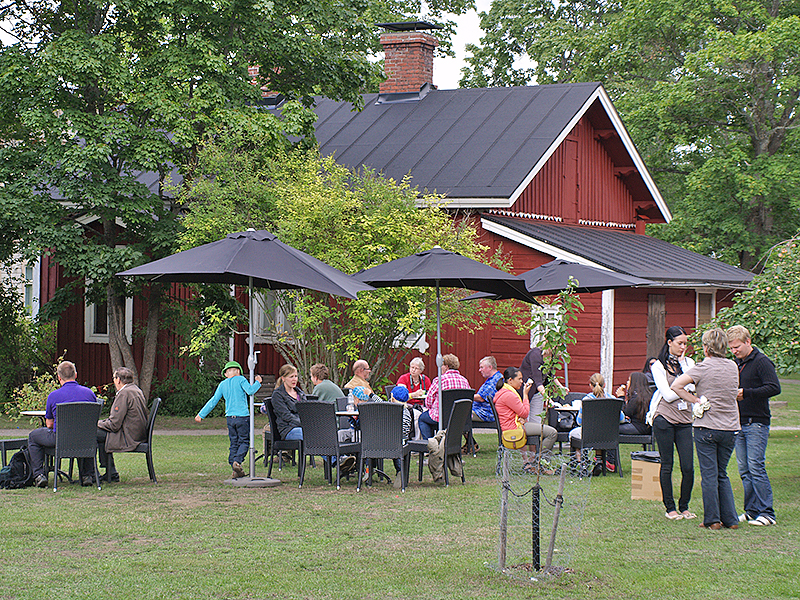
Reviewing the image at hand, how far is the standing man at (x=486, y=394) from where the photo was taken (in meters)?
12.9

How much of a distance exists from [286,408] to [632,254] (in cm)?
1056

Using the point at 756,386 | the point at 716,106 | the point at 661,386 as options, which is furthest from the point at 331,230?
the point at 716,106

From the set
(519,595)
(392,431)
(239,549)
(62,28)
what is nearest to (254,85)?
(62,28)

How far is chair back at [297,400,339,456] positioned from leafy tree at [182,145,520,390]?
4.41 meters

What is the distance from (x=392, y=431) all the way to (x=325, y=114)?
50.9 ft

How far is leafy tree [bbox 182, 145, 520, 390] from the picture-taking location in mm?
14742

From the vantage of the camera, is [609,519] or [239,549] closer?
[239,549]

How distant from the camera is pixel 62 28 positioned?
1691 centimetres

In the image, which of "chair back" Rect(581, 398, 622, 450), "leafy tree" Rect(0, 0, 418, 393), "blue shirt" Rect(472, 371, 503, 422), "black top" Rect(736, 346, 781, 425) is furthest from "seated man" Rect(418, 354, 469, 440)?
"leafy tree" Rect(0, 0, 418, 393)

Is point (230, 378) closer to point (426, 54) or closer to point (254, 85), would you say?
point (254, 85)

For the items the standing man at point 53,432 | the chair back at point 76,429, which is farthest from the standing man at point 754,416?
the standing man at point 53,432

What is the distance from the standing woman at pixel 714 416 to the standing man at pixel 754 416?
30 cm

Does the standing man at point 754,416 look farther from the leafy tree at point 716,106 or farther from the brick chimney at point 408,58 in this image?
the leafy tree at point 716,106

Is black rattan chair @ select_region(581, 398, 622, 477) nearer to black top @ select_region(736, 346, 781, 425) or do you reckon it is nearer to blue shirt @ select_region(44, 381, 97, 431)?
black top @ select_region(736, 346, 781, 425)
